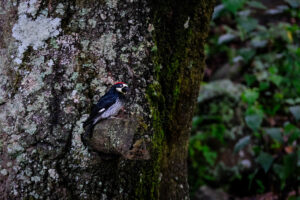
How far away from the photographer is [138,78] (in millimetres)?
1965

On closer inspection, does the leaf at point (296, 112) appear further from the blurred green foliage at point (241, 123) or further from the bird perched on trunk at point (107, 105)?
the bird perched on trunk at point (107, 105)

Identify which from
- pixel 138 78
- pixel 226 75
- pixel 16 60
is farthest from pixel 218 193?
pixel 16 60

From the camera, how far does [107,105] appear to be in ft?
6.03

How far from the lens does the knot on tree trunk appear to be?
168cm

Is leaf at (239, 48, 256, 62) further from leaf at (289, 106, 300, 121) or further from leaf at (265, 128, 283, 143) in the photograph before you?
leaf at (265, 128, 283, 143)

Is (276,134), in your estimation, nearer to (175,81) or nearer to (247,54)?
(247,54)

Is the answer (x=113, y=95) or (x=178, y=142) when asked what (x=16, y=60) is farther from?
(x=178, y=142)

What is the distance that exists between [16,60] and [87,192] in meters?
0.86

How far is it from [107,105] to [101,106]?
0.04 m

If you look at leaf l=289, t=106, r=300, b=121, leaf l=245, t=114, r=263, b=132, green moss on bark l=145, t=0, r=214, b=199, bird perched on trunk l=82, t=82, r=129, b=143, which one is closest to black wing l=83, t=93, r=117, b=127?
bird perched on trunk l=82, t=82, r=129, b=143

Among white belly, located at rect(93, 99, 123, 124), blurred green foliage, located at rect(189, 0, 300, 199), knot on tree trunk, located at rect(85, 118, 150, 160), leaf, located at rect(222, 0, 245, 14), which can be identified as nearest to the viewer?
knot on tree trunk, located at rect(85, 118, 150, 160)

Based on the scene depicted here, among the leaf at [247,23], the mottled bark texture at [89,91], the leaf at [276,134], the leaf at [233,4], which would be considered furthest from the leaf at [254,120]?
the mottled bark texture at [89,91]

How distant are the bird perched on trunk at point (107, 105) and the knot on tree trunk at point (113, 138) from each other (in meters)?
0.06

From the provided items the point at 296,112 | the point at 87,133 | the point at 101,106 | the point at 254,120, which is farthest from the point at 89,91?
the point at 296,112
